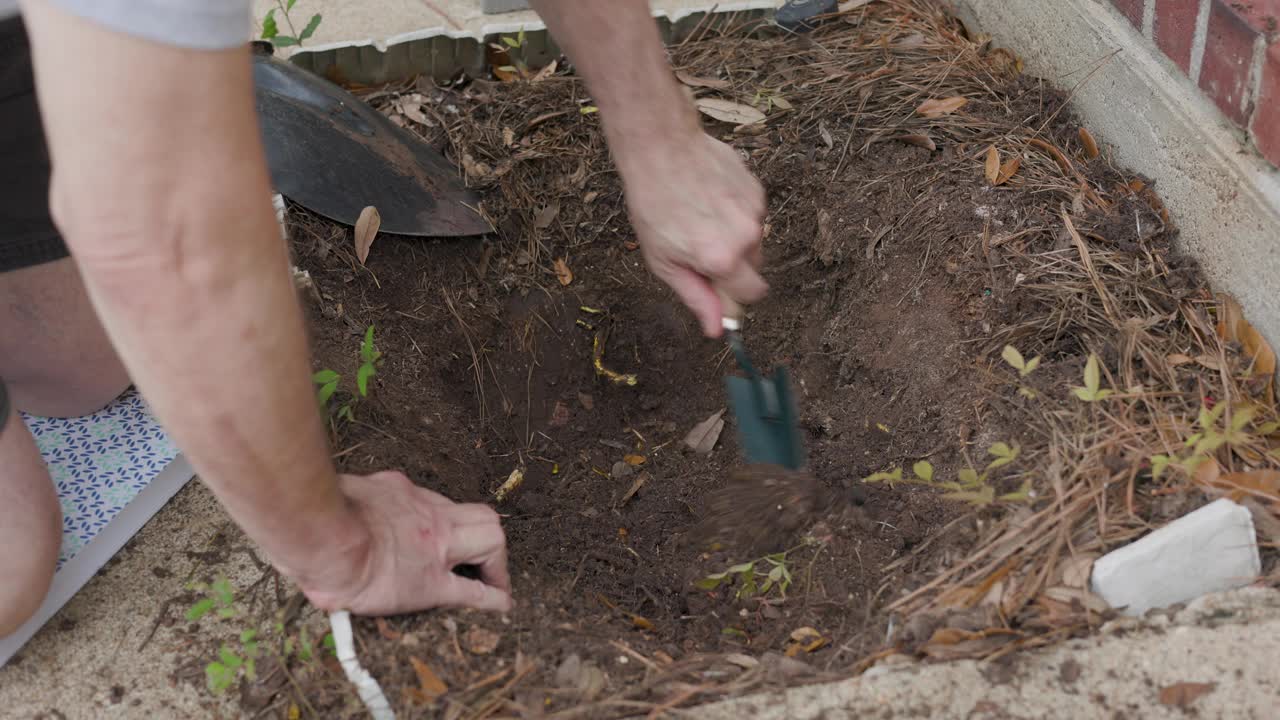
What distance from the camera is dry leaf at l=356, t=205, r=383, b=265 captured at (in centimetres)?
209

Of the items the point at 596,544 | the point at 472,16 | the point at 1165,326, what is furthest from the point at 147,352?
the point at 472,16

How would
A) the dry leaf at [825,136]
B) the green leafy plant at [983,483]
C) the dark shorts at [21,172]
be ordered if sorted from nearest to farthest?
the green leafy plant at [983,483] < the dark shorts at [21,172] < the dry leaf at [825,136]

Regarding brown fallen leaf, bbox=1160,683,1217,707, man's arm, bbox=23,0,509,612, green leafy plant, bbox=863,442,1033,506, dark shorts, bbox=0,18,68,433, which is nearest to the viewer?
man's arm, bbox=23,0,509,612

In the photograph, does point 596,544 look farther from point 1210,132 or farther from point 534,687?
point 1210,132

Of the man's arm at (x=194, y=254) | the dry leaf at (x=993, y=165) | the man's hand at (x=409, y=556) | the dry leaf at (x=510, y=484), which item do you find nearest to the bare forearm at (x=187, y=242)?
the man's arm at (x=194, y=254)

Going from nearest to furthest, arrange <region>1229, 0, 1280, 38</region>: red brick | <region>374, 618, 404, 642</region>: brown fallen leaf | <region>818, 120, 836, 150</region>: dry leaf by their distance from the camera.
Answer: <region>374, 618, 404, 642</region>: brown fallen leaf
<region>1229, 0, 1280, 38</region>: red brick
<region>818, 120, 836, 150</region>: dry leaf

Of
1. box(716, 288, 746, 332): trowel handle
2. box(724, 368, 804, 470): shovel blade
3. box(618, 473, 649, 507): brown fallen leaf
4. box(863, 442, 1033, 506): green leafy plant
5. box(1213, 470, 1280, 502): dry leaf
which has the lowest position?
box(618, 473, 649, 507): brown fallen leaf

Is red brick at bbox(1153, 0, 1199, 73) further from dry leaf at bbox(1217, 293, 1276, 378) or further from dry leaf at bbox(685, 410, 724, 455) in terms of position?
dry leaf at bbox(685, 410, 724, 455)

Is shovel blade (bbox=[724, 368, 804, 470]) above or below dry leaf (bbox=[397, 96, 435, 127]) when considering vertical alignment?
below

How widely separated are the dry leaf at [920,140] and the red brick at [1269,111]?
604 mm

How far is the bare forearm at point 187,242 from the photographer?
0.86 m

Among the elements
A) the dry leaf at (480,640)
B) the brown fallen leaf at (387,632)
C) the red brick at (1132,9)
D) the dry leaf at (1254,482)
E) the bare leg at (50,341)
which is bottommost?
the bare leg at (50,341)

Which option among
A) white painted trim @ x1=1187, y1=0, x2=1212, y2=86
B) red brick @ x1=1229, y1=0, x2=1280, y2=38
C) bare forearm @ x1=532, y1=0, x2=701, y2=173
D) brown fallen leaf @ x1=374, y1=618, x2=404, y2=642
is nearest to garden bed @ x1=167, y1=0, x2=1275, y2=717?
brown fallen leaf @ x1=374, y1=618, x2=404, y2=642

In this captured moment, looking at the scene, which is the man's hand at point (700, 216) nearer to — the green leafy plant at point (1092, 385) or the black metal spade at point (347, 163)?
the green leafy plant at point (1092, 385)
